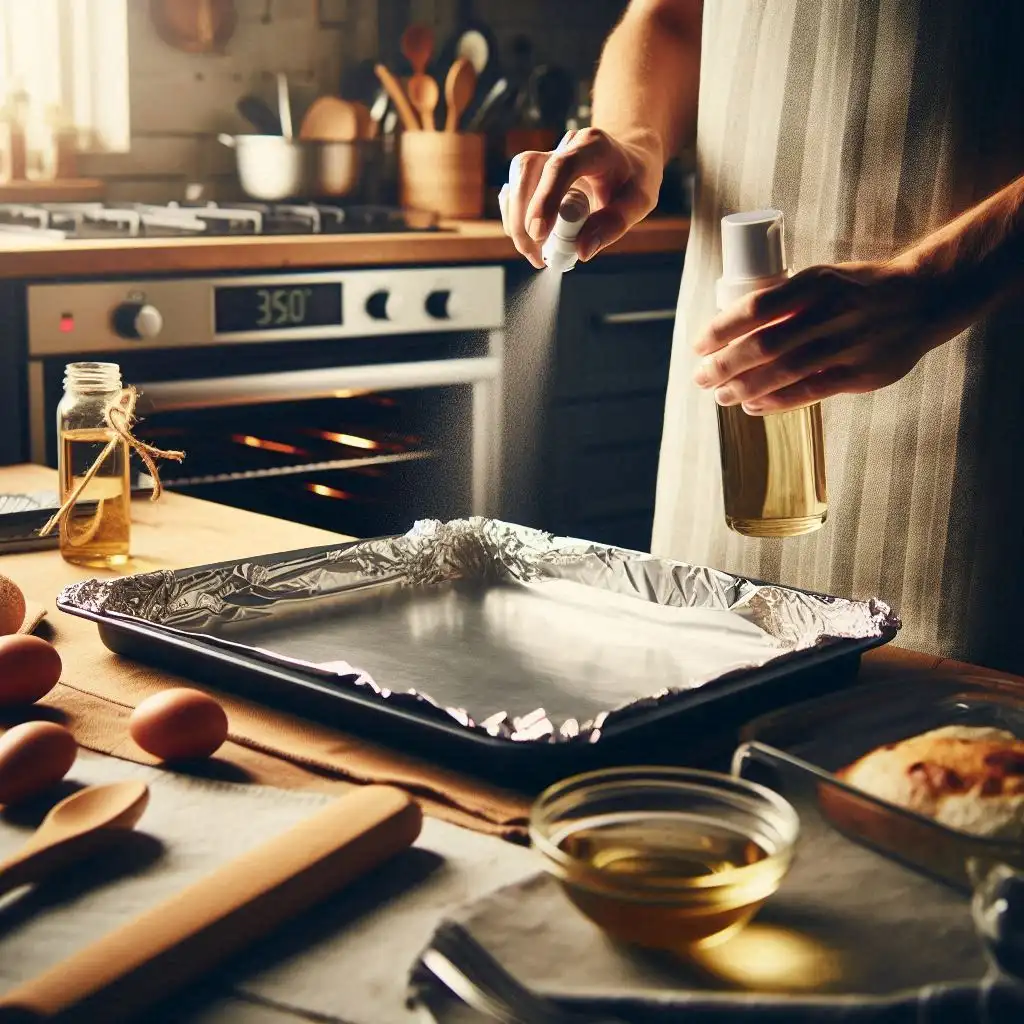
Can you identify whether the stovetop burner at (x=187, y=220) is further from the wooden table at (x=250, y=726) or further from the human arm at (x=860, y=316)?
the human arm at (x=860, y=316)

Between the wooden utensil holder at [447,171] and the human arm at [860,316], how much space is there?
6.43 ft

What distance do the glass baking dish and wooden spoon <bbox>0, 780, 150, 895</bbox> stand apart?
26cm

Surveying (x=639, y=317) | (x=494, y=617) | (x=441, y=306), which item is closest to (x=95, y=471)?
(x=494, y=617)

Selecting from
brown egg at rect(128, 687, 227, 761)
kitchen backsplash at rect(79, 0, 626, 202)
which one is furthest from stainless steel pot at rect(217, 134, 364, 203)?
brown egg at rect(128, 687, 227, 761)

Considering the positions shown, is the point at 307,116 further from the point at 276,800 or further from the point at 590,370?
the point at 276,800

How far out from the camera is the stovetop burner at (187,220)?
7.52 feet

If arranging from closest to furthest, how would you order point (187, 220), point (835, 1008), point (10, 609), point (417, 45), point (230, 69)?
point (835, 1008) → point (10, 609) → point (187, 220) → point (230, 69) → point (417, 45)

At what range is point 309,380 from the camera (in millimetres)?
2340

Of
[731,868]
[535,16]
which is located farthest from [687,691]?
[535,16]

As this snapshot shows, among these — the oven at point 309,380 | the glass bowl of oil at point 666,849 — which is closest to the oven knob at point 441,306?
the oven at point 309,380

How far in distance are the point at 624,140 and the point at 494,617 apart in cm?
59

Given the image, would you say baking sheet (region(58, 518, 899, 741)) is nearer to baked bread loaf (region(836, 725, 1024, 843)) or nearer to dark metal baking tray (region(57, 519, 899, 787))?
dark metal baking tray (region(57, 519, 899, 787))

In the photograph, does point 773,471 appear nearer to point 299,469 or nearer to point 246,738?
point 246,738

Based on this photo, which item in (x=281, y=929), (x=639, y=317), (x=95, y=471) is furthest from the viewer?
(x=639, y=317)
